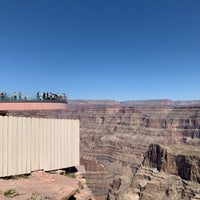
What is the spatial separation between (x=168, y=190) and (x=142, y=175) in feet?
44.5

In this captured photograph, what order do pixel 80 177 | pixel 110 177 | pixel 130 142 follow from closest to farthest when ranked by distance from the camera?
pixel 80 177
pixel 110 177
pixel 130 142

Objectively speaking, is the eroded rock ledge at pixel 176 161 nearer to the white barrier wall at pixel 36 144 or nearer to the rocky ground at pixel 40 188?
the white barrier wall at pixel 36 144

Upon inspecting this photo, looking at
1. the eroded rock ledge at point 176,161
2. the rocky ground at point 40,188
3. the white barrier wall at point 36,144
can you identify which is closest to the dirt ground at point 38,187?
the rocky ground at point 40,188

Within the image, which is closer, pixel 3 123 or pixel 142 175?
pixel 3 123

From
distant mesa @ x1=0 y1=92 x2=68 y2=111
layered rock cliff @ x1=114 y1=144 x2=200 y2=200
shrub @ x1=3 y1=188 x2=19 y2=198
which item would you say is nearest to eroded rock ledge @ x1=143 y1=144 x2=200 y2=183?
layered rock cliff @ x1=114 y1=144 x2=200 y2=200

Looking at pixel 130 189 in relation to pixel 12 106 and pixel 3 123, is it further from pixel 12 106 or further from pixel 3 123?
pixel 3 123

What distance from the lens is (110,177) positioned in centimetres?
10938

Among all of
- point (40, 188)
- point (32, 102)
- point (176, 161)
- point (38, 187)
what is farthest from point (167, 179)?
point (40, 188)

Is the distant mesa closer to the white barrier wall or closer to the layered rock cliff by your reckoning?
the white barrier wall

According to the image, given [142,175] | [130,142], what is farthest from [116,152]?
[142,175]

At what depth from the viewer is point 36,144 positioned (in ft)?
49.8

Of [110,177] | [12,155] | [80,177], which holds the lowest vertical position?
[110,177]

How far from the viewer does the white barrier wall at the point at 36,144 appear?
549 inches

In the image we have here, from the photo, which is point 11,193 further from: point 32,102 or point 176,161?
point 176,161
